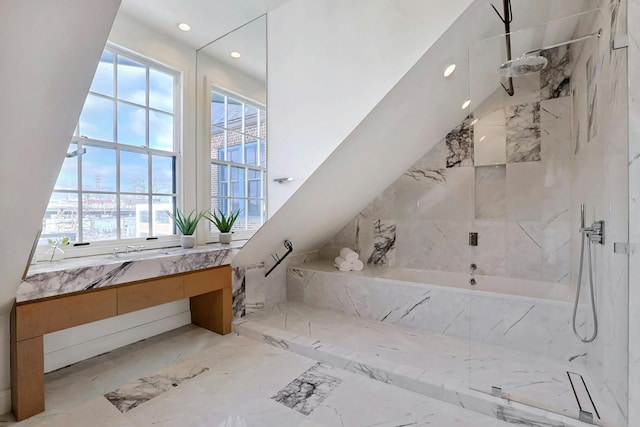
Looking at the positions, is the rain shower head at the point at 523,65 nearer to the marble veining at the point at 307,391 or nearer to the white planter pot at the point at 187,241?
the marble veining at the point at 307,391

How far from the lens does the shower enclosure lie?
1.53 metres

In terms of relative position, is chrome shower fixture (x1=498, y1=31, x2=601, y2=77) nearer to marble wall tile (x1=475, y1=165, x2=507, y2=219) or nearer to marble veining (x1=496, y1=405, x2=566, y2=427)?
marble wall tile (x1=475, y1=165, x2=507, y2=219)

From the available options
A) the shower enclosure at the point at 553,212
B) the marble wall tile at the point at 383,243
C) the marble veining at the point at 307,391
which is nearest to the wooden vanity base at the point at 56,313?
the marble veining at the point at 307,391

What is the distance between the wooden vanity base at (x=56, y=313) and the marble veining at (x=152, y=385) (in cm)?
38

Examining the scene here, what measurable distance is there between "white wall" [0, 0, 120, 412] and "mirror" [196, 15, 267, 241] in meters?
1.82

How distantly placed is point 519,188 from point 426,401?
2.03 meters

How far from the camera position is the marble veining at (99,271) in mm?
1676

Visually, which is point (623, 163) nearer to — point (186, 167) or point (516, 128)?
point (516, 128)

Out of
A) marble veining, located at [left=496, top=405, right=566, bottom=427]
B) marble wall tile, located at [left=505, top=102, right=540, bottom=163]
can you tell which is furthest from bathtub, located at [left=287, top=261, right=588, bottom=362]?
marble wall tile, located at [left=505, top=102, right=540, bottom=163]

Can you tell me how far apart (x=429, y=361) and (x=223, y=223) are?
2.13 meters

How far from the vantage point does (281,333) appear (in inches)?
102

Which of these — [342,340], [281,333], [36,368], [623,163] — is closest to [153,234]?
[36,368]

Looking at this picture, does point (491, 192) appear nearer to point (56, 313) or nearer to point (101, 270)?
point (101, 270)

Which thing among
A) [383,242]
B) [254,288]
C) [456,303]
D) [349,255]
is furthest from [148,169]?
[456,303]
